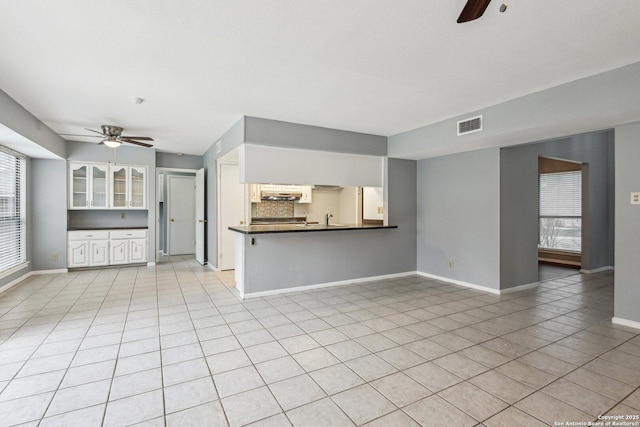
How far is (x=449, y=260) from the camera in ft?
17.5

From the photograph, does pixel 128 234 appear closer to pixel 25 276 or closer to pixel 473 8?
pixel 25 276

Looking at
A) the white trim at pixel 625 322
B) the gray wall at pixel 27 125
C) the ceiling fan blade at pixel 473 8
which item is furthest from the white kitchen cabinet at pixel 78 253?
Result: the white trim at pixel 625 322

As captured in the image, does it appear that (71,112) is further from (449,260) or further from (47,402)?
(449,260)

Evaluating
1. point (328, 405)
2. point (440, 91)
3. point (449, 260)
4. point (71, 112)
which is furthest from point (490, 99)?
point (71, 112)

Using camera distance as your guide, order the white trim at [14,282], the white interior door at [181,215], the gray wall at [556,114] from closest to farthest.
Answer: the gray wall at [556,114], the white trim at [14,282], the white interior door at [181,215]

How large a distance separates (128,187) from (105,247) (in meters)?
1.30

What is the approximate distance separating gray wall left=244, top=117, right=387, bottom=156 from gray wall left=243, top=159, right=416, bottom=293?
494 millimetres

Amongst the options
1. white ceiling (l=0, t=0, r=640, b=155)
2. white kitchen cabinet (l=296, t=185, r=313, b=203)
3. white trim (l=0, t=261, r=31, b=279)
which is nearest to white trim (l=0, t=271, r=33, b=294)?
white trim (l=0, t=261, r=31, b=279)

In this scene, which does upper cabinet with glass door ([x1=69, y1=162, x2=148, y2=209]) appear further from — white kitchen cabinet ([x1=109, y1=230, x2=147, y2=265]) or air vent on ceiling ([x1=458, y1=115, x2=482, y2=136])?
air vent on ceiling ([x1=458, y1=115, x2=482, y2=136])

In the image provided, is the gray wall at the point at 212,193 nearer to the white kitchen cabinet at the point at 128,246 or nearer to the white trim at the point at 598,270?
the white kitchen cabinet at the point at 128,246

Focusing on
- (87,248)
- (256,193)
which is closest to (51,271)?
(87,248)

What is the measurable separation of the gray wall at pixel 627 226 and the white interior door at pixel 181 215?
8459 millimetres

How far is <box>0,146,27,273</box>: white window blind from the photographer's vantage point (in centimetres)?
474

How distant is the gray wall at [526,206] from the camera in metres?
4.67
